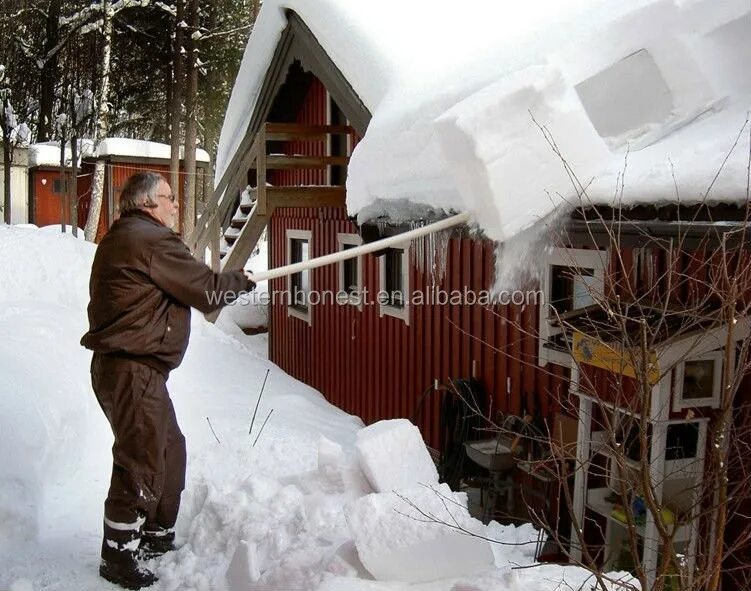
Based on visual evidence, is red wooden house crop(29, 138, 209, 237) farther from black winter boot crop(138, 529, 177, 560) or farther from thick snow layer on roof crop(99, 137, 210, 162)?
black winter boot crop(138, 529, 177, 560)

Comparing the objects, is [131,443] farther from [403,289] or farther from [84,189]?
[84,189]

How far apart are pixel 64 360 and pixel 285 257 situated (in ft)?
16.9

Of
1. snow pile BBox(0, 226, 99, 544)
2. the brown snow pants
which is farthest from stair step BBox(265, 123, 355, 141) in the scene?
the brown snow pants

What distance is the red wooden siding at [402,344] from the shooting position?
5941 millimetres

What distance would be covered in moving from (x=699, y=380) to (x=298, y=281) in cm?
775

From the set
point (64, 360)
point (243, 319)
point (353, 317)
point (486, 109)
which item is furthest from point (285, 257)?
point (486, 109)

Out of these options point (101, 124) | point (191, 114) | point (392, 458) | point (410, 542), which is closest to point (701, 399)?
point (392, 458)

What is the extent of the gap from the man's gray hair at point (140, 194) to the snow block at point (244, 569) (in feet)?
5.33

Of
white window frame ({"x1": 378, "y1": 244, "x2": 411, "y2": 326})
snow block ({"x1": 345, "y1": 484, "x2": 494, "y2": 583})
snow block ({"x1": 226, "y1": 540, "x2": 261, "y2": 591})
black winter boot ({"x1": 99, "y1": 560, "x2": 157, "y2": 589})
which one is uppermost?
white window frame ({"x1": 378, "y1": 244, "x2": 411, "y2": 326})

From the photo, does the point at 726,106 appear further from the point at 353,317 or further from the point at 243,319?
the point at 243,319

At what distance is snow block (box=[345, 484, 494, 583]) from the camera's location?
305cm

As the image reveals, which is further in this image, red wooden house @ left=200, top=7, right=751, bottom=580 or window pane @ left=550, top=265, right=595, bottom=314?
window pane @ left=550, top=265, right=595, bottom=314

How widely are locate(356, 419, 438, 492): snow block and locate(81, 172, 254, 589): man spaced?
3.31 ft

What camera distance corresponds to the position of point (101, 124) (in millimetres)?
17156
